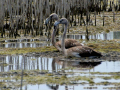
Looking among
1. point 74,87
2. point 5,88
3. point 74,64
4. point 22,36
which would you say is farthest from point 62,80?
point 22,36

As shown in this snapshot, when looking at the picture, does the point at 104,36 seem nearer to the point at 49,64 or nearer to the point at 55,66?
the point at 49,64

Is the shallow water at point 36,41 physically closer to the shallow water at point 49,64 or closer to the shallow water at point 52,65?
the shallow water at point 52,65

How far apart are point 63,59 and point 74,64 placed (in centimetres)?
92

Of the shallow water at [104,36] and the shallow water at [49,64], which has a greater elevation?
the shallow water at [49,64]

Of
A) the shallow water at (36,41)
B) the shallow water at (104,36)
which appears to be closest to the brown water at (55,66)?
the shallow water at (36,41)

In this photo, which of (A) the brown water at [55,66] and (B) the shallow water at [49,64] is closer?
(A) the brown water at [55,66]

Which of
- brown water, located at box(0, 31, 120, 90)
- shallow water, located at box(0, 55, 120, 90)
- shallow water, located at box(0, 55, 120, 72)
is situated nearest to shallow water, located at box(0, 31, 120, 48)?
brown water, located at box(0, 31, 120, 90)

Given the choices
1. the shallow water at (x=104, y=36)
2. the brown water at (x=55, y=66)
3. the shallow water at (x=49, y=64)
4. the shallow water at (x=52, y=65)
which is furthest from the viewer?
the shallow water at (x=104, y=36)

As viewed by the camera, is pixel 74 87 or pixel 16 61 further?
pixel 16 61

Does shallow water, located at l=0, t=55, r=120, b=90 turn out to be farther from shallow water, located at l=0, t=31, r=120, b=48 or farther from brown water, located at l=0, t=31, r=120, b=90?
shallow water, located at l=0, t=31, r=120, b=48

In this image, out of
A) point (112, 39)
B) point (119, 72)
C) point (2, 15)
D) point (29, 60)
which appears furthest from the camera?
point (2, 15)

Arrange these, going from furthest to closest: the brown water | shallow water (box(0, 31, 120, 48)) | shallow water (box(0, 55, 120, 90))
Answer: shallow water (box(0, 31, 120, 48)) < shallow water (box(0, 55, 120, 90)) < the brown water

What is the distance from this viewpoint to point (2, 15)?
1554 cm

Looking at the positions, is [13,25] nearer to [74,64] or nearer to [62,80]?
[74,64]
